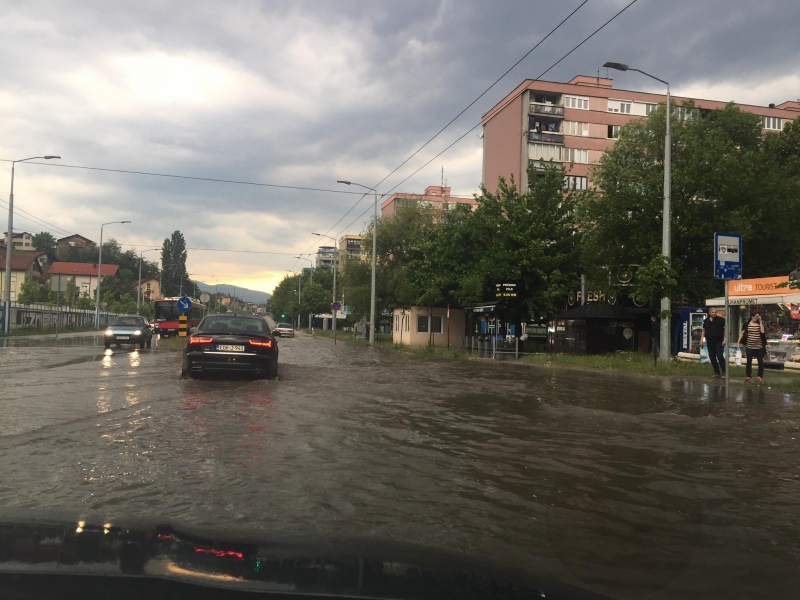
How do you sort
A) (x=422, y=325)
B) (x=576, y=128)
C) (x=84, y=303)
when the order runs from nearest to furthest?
(x=422, y=325), (x=576, y=128), (x=84, y=303)

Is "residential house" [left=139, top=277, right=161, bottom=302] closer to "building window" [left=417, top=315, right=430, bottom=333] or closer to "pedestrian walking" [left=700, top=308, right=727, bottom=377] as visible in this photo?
"building window" [left=417, top=315, right=430, bottom=333]

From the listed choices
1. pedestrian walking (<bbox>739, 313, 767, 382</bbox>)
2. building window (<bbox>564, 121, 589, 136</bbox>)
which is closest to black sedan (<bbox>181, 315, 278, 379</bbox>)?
pedestrian walking (<bbox>739, 313, 767, 382</bbox>)

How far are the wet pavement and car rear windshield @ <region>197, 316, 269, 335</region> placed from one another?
2201 mm

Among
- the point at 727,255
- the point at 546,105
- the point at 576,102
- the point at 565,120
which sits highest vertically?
the point at 576,102

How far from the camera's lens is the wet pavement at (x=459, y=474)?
4.12 metres

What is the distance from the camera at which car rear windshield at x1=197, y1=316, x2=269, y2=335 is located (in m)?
13.6

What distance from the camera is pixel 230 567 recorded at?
9.25 ft

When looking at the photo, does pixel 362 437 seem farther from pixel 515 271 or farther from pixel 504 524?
pixel 515 271

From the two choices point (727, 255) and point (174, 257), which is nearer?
point (727, 255)

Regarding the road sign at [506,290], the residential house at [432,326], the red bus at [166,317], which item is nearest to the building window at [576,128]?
the residential house at [432,326]

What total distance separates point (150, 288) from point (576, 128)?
360 feet

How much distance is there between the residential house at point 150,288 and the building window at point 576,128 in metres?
101

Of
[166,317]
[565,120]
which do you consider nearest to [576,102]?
[565,120]

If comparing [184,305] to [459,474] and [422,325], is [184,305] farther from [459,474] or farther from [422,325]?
[459,474]
